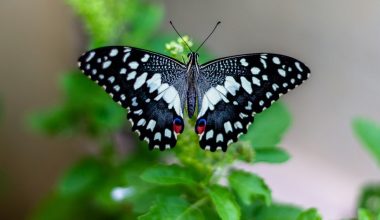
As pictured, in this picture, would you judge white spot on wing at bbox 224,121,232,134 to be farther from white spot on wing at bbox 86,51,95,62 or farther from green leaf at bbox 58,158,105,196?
green leaf at bbox 58,158,105,196

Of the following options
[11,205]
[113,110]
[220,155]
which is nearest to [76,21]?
[113,110]

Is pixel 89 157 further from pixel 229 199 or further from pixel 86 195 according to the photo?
pixel 229 199

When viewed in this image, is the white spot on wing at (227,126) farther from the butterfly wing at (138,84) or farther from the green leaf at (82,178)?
the green leaf at (82,178)

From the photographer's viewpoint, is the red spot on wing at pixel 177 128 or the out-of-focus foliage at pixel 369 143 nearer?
the red spot on wing at pixel 177 128

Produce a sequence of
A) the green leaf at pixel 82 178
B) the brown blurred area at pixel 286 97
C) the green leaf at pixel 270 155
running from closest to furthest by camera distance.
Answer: the green leaf at pixel 270 155, the green leaf at pixel 82 178, the brown blurred area at pixel 286 97

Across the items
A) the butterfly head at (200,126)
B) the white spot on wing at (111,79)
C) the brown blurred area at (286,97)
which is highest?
the brown blurred area at (286,97)

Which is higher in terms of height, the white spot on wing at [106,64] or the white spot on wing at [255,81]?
the white spot on wing at [106,64]

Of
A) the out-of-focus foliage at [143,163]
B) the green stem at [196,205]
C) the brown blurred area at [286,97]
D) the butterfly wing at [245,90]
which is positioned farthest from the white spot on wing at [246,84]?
the brown blurred area at [286,97]
